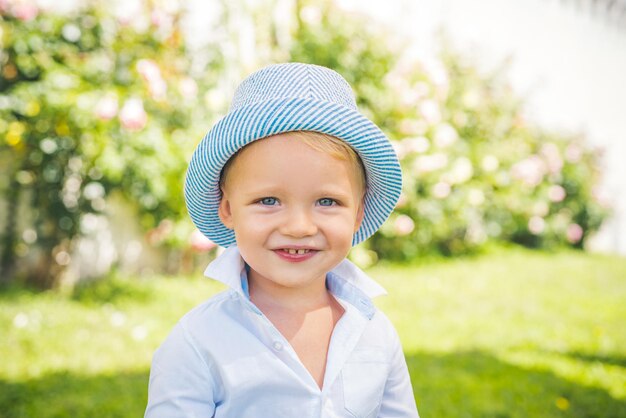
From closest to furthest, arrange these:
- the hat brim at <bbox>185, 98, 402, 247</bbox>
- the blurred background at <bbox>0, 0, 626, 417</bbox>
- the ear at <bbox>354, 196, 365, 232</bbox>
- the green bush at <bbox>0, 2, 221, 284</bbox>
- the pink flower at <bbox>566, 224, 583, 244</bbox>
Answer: the hat brim at <bbox>185, 98, 402, 247</bbox> < the ear at <bbox>354, 196, 365, 232</bbox> < the blurred background at <bbox>0, 0, 626, 417</bbox> < the green bush at <bbox>0, 2, 221, 284</bbox> < the pink flower at <bbox>566, 224, 583, 244</bbox>

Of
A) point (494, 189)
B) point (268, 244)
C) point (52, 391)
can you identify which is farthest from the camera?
point (494, 189)

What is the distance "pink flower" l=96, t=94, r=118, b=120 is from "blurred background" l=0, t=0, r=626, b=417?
21 millimetres

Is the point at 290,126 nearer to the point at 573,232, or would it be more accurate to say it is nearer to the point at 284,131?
the point at 284,131

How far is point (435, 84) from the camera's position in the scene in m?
5.82

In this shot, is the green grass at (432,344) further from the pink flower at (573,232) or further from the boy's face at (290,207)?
the pink flower at (573,232)

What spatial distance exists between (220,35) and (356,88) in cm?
146

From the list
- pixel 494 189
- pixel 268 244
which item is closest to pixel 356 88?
pixel 494 189

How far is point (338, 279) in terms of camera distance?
1572mm

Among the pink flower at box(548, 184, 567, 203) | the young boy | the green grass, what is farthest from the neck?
the pink flower at box(548, 184, 567, 203)

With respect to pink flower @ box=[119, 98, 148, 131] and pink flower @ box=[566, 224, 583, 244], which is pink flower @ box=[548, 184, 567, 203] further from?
pink flower @ box=[119, 98, 148, 131]

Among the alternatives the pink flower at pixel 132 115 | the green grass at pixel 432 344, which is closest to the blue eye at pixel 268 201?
the green grass at pixel 432 344

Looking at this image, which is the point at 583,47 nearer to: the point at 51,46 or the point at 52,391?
the point at 51,46

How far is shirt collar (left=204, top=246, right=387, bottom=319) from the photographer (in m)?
1.40

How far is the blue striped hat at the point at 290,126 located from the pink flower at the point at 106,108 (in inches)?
98.7
